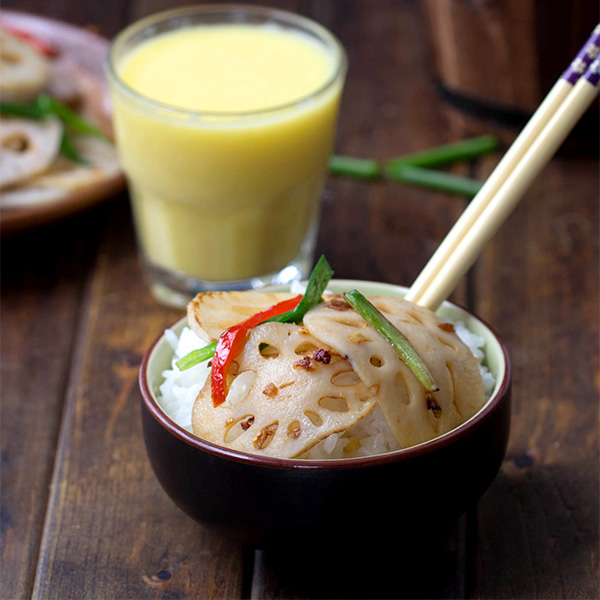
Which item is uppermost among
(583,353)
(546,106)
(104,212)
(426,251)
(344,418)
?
(546,106)

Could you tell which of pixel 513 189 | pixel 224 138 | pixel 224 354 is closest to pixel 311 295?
pixel 224 354

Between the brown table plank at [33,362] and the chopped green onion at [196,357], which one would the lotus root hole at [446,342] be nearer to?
the chopped green onion at [196,357]

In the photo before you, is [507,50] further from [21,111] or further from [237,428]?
[237,428]

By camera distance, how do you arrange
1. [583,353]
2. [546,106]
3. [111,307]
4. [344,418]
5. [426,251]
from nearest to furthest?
[344,418]
[546,106]
[583,353]
[111,307]
[426,251]

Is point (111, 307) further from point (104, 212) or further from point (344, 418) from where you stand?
point (344, 418)

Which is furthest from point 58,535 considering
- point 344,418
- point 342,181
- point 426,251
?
point 342,181

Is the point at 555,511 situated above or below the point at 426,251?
above

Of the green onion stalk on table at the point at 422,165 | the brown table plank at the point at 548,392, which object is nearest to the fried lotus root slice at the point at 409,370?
the brown table plank at the point at 548,392
